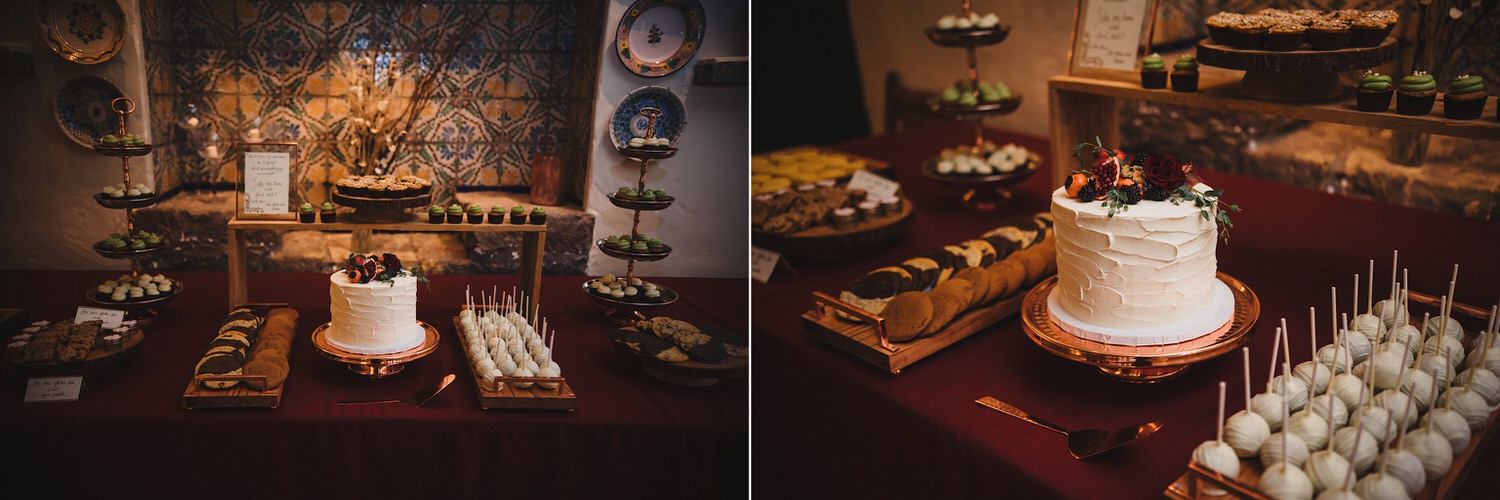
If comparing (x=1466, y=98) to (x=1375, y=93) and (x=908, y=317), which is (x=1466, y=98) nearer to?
(x=1375, y=93)

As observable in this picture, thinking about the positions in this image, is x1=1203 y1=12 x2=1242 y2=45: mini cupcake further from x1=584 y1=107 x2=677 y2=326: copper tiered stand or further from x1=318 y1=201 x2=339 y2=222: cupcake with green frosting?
x1=318 y1=201 x2=339 y2=222: cupcake with green frosting

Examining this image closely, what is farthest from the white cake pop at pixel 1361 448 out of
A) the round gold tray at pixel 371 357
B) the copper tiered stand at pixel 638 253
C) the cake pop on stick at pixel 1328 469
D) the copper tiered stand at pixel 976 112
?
the round gold tray at pixel 371 357

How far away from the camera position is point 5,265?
1.75 meters

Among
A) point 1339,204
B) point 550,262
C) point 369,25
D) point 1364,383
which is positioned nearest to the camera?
point 1364,383

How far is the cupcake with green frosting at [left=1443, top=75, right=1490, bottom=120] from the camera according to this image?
59.9 inches

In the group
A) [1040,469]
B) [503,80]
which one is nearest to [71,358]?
[503,80]

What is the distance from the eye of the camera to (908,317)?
174 centimetres

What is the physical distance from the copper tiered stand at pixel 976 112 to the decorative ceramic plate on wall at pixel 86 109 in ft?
6.23

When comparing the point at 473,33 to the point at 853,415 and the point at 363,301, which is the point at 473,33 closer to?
the point at 363,301

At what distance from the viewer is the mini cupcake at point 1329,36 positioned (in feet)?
5.41

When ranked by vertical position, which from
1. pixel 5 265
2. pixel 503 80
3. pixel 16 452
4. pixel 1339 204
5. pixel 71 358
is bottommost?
pixel 16 452

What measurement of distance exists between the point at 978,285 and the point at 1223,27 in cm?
67

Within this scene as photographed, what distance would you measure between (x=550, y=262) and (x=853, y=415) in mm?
862

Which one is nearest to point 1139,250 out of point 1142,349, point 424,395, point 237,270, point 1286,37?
point 1142,349
